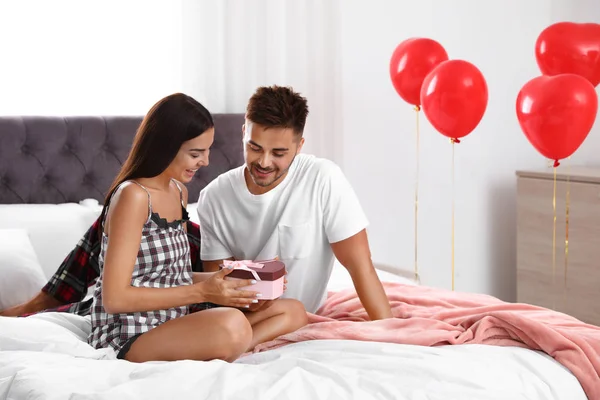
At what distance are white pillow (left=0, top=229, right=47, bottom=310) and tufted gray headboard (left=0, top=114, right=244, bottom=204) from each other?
48 cm

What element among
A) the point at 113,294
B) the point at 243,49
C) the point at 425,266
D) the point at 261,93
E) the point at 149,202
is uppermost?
the point at 243,49

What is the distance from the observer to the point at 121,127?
10.7ft

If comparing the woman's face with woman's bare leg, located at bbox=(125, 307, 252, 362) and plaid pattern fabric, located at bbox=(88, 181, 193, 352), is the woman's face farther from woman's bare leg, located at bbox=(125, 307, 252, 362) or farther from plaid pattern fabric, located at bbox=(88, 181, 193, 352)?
woman's bare leg, located at bbox=(125, 307, 252, 362)

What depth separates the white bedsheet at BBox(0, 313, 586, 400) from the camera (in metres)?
1.63

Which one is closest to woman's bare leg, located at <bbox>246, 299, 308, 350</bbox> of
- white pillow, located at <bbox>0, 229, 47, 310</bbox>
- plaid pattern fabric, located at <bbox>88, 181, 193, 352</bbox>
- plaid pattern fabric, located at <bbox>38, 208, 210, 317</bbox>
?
plaid pattern fabric, located at <bbox>88, 181, 193, 352</bbox>

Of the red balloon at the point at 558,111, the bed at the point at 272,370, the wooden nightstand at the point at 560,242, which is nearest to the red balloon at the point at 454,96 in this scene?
the red balloon at the point at 558,111

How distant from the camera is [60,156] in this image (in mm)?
3164

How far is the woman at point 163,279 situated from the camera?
1.90m

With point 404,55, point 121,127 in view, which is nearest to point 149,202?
point 121,127

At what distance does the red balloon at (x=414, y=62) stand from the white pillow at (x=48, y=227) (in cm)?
138

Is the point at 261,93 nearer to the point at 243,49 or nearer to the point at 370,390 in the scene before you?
the point at 370,390

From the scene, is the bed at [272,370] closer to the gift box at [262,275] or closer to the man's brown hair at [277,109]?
the gift box at [262,275]

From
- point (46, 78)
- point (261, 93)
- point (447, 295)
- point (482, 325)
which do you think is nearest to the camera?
point (482, 325)

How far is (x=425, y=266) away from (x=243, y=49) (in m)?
1.52
